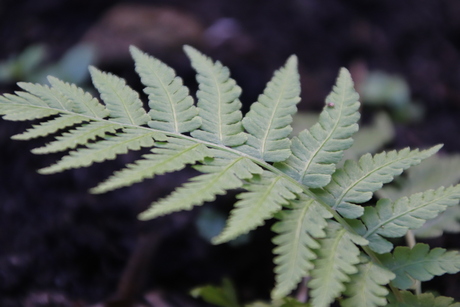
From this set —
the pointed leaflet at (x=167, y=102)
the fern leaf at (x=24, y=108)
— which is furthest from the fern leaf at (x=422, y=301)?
the fern leaf at (x=24, y=108)

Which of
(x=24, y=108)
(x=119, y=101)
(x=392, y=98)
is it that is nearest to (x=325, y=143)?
(x=119, y=101)

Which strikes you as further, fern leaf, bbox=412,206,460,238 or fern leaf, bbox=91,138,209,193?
fern leaf, bbox=412,206,460,238

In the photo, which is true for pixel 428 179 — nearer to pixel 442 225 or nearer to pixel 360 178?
pixel 442 225

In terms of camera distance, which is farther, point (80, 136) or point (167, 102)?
point (167, 102)

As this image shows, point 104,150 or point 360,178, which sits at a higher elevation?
point 360,178

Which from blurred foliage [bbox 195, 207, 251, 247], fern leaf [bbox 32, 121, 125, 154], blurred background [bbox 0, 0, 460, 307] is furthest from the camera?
blurred foliage [bbox 195, 207, 251, 247]

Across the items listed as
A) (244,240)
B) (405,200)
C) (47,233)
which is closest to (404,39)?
(244,240)

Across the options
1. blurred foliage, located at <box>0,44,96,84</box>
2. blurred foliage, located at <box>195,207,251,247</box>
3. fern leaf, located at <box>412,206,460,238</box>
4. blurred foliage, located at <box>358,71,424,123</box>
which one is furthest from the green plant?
blurred foliage, located at <box>358,71,424,123</box>

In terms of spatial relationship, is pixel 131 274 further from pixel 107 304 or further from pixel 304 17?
pixel 304 17

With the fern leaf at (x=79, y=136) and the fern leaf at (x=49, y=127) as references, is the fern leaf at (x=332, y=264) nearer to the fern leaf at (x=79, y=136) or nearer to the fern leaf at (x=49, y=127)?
the fern leaf at (x=79, y=136)

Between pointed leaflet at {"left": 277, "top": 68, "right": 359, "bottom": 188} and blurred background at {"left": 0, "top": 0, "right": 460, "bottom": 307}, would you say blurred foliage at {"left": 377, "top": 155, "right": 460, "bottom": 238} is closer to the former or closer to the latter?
blurred background at {"left": 0, "top": 0, "right": 460, "bottom": 307}
